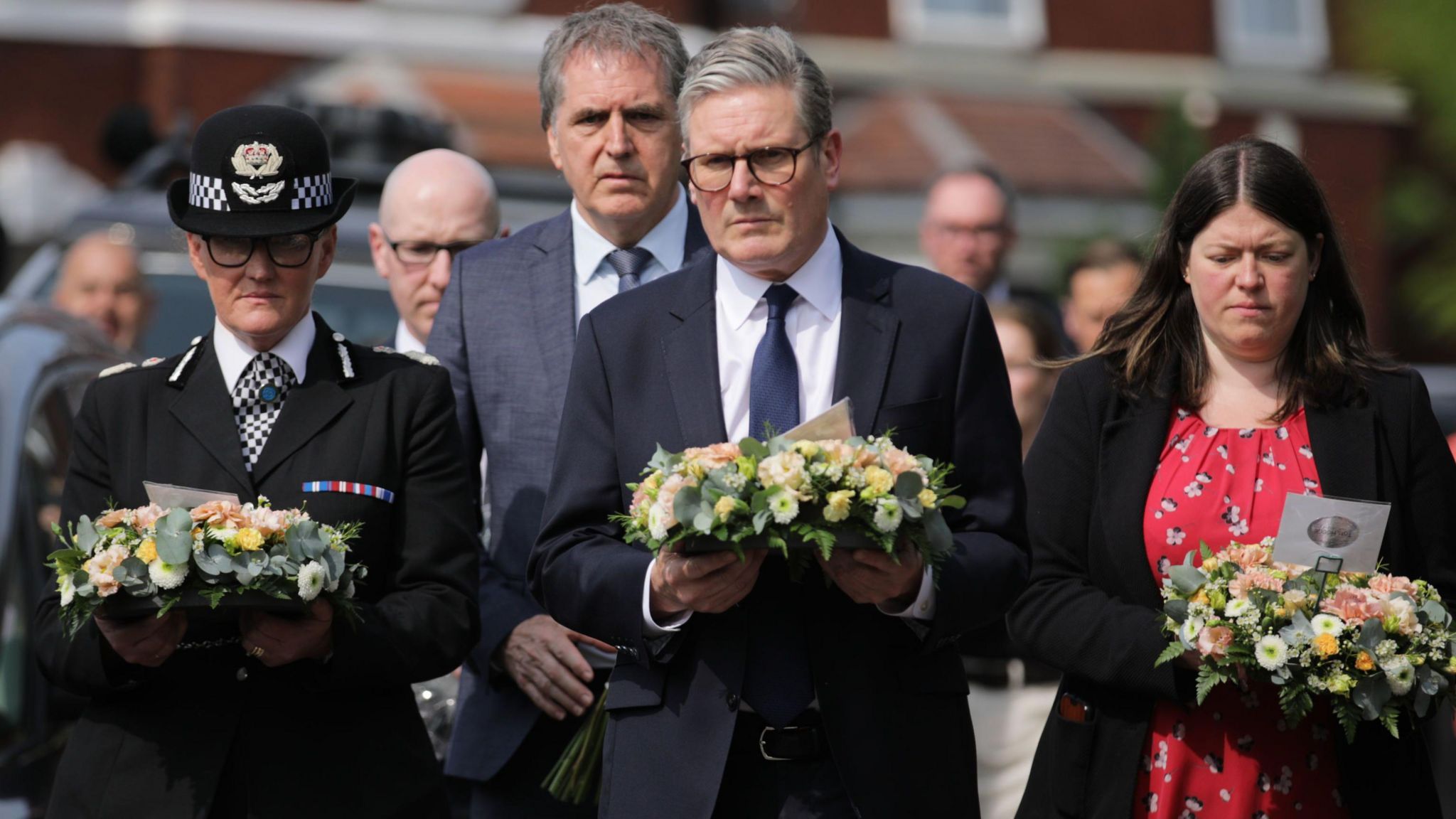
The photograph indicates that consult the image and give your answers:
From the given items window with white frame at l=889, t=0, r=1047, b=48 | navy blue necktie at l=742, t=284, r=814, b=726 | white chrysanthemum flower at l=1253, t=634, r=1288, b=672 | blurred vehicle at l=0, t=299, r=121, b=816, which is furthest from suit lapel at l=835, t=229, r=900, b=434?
window with white frame at l=889, t=0, r=1047, b=48

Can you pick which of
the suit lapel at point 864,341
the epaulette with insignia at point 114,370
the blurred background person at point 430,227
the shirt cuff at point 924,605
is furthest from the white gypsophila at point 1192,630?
the blurred background person at point 430,227

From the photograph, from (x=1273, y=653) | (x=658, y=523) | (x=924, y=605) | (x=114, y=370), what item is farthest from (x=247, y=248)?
(x=1273, y=653)

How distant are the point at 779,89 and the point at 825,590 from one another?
3.42 feet

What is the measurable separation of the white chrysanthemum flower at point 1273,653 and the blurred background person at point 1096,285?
12.3 ft

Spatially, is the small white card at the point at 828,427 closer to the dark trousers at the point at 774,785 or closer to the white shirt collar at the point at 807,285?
the white shirt collar at the point at 807,285

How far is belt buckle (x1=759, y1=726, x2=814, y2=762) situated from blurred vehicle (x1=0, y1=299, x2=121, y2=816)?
2208 millimetres

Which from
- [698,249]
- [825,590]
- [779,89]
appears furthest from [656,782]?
[698,249]

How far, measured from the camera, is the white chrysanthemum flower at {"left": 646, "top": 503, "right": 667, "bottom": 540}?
3.74 m

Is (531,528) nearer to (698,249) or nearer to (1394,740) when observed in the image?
(698,249)

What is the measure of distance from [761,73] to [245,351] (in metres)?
1.30

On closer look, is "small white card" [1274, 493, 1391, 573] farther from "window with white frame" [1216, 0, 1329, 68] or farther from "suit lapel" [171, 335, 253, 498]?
"window with white frame" [1216, 0, 1329, 68]

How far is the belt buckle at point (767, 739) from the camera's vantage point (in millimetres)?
4031

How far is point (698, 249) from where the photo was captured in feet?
17.7

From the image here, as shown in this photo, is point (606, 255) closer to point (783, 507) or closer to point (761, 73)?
point (761, 73)
